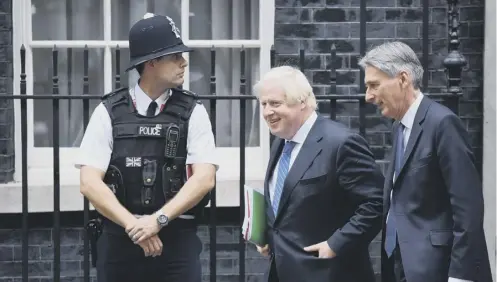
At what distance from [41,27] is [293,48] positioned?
4.99 ft

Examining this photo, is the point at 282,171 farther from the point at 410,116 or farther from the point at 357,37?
the point at 357,37

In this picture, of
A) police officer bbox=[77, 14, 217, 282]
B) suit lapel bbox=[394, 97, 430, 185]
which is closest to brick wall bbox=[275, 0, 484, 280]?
police officer bbox=[77, 14, 217, 282]

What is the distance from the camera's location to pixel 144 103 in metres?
4.91

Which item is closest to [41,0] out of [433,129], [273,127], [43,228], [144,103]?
[43,228]

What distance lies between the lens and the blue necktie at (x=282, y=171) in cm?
469

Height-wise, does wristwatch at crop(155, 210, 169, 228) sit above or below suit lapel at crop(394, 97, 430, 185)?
below

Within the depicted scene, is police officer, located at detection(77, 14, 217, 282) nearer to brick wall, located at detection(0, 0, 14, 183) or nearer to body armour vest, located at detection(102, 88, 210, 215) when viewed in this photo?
body armour vest, located at detection(102, 88, 210, 215)

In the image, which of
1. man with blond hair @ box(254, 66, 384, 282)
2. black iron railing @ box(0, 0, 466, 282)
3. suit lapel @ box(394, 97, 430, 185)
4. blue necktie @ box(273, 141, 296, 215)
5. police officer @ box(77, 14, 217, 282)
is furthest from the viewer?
black iron railing @ box(0, 0, 466, 282)

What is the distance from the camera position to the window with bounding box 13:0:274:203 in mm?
6793

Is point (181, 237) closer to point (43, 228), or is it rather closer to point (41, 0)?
point (43, 228)

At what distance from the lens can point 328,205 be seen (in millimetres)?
4621

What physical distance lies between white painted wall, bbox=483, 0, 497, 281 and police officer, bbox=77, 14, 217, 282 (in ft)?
7.67

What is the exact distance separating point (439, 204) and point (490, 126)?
94.4 inches

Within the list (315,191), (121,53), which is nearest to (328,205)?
(315,191)
